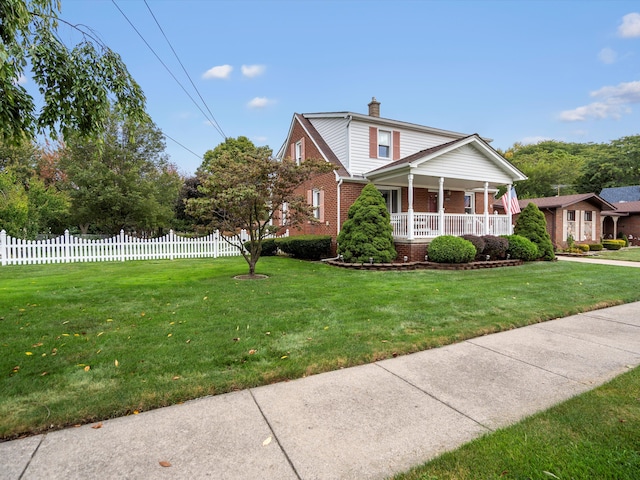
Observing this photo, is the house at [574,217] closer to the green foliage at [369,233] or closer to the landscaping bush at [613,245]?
the landscaping bush at [613,245]

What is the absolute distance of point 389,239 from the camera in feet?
39.8

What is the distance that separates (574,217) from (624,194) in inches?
683

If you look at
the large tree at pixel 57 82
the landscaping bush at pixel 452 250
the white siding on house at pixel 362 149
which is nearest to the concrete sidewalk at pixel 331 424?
the large tree at pixel 57 82

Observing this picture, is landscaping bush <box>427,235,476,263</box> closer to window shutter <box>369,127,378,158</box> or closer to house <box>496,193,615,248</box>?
window shutter <box>369,127,378,158</box>

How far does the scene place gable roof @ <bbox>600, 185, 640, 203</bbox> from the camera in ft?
111

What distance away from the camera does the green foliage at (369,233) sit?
11.8m

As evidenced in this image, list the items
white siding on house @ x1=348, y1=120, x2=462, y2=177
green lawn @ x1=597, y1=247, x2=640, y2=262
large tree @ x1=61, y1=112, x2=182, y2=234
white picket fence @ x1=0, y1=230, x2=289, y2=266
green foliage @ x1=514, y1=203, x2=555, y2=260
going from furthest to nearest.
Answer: large tree @ x1=61, y1=112, x2=182, y2=234 → green lawn @ x1=597, y1=247, x2=640, y2=262 → white siding on house @ x1=348, y1=120, x2=462, y2=177 → green foliage @ x1=514, y1=203, x2=555, y2=260 → white picket fence @ x1=0, y1=230, x2=289, y2=266

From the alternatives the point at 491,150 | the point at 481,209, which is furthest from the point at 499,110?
the point at 491,150

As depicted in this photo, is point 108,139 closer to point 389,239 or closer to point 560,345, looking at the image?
point 389,239

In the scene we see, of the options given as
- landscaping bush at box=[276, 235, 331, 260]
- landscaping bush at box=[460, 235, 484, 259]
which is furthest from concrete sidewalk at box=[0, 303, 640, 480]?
landscaping bush at box=[276, 235, 331, 260]

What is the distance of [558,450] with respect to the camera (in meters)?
2.23

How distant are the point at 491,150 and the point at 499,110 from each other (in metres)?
9.28

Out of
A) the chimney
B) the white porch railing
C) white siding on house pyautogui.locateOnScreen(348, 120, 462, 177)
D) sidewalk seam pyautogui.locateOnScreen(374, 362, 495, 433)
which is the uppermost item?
the chimney

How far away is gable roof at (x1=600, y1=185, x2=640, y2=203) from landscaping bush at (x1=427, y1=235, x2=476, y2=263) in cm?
3260
